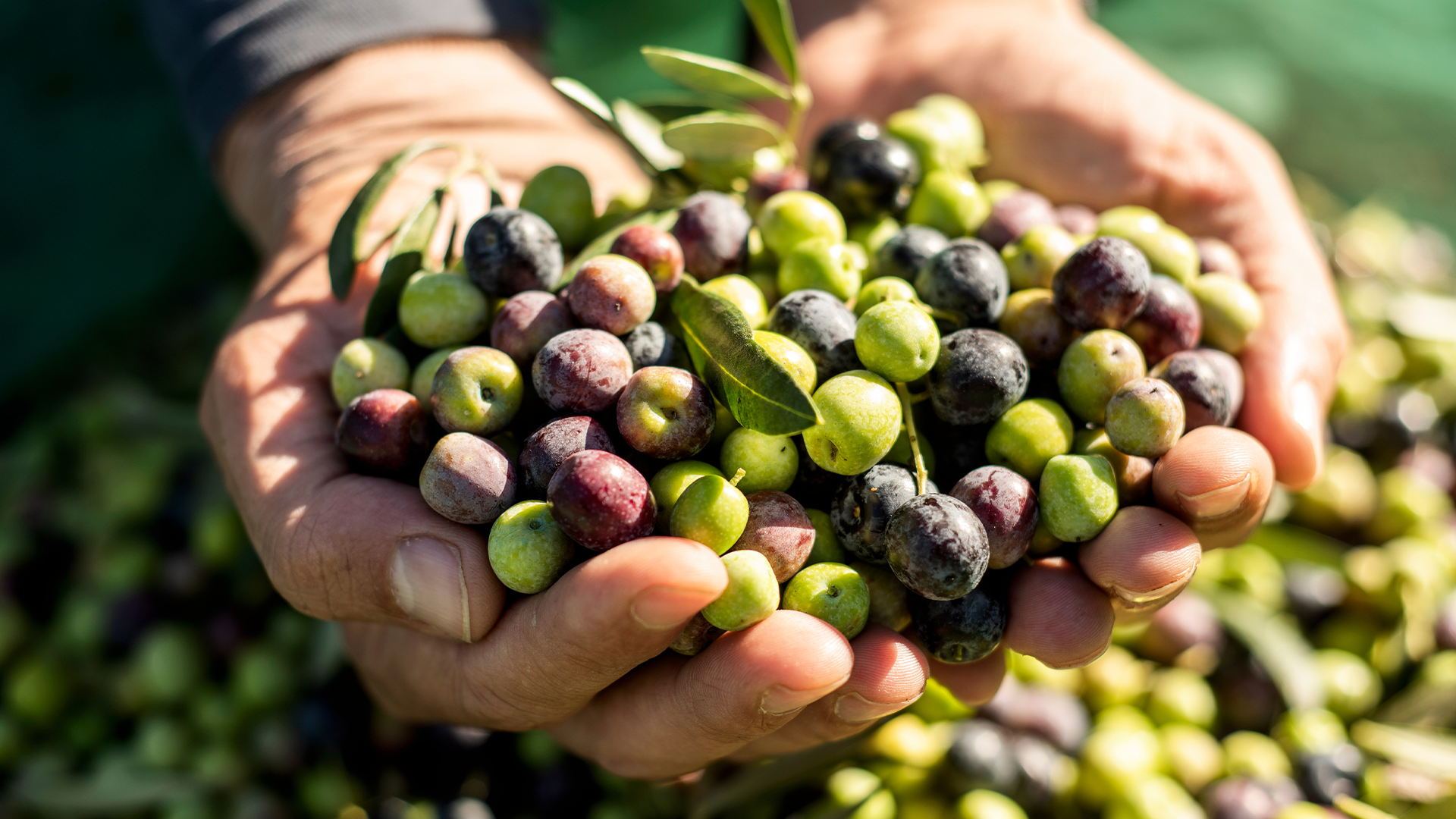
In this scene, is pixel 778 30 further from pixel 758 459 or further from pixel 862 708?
pixel 862 708

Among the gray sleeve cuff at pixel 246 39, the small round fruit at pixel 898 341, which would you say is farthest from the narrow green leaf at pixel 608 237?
the gray sleeve cuff at pixel 246 39

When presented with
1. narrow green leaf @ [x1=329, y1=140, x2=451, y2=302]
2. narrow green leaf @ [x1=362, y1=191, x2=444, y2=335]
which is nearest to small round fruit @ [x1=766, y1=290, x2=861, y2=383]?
narrow green leaf @ [x1=362, y1=191, x2=444, y2=335]

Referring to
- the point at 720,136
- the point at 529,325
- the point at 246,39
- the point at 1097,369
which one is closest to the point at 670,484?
the point at 529,325

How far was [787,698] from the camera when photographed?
1.65 meters

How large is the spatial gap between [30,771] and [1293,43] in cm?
670

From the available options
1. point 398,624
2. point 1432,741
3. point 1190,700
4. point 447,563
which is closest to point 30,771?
point 398,624

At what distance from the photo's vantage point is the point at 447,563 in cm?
178

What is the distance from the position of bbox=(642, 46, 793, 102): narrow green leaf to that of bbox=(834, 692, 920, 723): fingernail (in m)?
1.55

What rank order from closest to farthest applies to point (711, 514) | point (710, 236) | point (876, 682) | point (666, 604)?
point (666, 604) → point (711, 514) → point (876, 682) → point (710, 236)

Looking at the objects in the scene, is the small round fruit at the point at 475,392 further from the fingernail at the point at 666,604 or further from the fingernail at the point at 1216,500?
the fingernail at the point at 1216,500

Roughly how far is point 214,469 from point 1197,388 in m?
3.53

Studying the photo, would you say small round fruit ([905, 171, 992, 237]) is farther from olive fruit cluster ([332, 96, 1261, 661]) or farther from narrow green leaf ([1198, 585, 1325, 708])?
narrow green leaf ([1198, 585, 1325, 708])

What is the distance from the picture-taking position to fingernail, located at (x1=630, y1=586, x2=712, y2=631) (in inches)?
60.5

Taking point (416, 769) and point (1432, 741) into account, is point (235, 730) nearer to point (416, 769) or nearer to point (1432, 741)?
point (416, 769)
